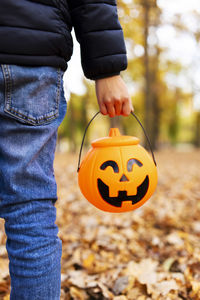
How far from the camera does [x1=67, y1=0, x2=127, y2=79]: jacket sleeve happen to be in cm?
137

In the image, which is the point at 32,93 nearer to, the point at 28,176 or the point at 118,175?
the point at 28,176

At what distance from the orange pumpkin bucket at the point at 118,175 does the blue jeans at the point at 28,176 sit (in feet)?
1.45

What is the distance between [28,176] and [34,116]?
0.26m

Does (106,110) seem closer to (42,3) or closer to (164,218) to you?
(42,3)

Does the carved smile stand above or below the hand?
below

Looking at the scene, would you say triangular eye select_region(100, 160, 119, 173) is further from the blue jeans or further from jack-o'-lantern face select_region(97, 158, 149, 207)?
the blue jeans

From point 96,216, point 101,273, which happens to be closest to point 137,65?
point 96,216

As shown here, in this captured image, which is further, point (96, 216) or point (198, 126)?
point (198, 126)

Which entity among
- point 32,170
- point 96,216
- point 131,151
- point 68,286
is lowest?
point 96,216

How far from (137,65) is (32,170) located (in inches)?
612

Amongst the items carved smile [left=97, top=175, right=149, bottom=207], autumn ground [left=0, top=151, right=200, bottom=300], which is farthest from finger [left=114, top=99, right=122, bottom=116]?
autumn ground [left=0, top=151, right=200, bottom=300]

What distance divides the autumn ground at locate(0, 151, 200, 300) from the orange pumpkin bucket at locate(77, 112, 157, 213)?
2.35 ft

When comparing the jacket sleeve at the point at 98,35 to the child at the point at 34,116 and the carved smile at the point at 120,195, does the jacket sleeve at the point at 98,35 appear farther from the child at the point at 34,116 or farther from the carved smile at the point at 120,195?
the carved smile at the point at 120,195

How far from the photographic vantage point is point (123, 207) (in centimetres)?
173
